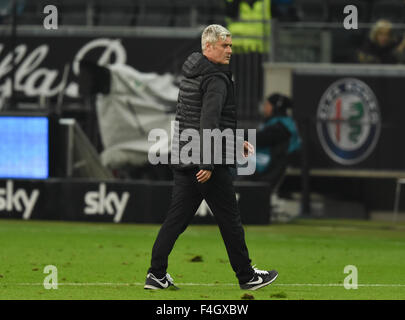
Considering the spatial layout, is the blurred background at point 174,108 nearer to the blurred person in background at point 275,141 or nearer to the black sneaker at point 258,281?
the blurred person in background at point 275,141

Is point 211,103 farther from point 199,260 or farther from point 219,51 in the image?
point 199,260

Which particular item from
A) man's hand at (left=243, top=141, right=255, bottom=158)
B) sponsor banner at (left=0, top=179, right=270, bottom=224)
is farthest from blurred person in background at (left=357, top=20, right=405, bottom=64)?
man's hand at (left=243, top=141, right=255, bottom=158)

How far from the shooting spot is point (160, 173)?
17438 mm

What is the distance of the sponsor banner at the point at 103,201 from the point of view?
16.4m

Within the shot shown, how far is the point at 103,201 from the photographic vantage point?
16562 mm

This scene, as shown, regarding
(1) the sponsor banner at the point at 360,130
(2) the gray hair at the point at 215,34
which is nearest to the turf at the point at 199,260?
(1) the sponsor banner at the point at 360,130

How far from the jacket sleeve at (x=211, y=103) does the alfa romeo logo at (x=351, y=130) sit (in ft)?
35.6

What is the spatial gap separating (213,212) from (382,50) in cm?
1142

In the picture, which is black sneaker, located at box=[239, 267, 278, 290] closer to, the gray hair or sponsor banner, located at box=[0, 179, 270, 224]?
the gray hair

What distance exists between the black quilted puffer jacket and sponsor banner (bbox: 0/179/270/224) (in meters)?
7.79

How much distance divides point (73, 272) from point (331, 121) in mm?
9627

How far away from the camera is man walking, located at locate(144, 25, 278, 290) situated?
27.8ft

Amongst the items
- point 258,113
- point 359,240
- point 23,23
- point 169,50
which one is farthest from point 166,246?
point 23,23

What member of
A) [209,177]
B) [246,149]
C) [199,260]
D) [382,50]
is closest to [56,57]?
[382,50]
